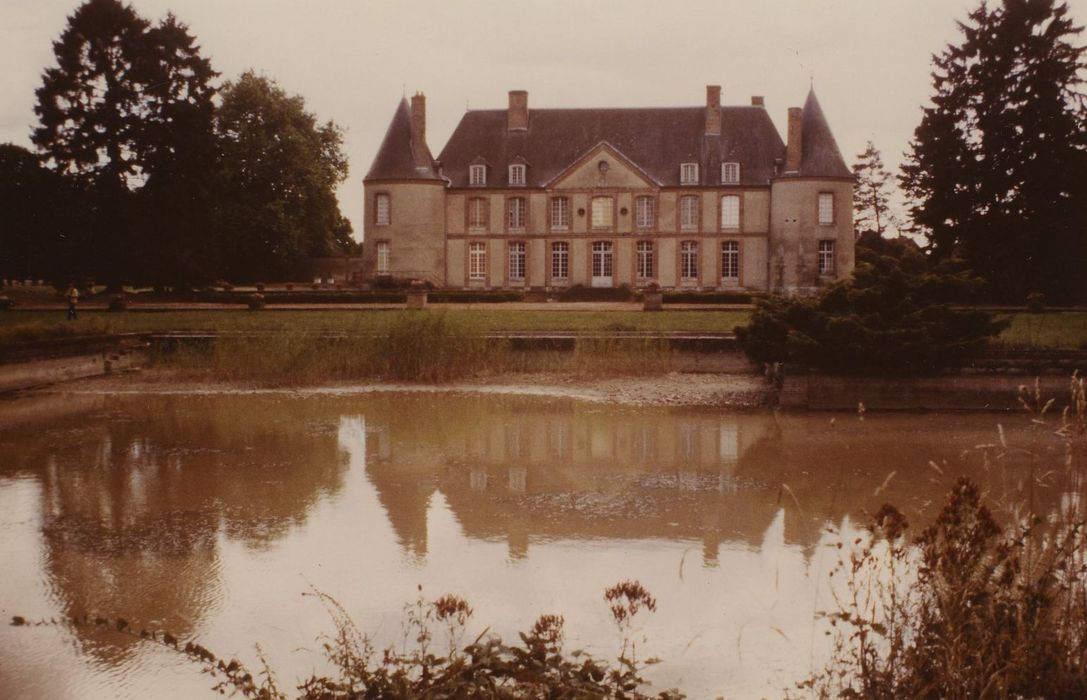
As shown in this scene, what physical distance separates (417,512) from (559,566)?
1537 millimetres

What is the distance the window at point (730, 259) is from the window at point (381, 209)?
13342mm

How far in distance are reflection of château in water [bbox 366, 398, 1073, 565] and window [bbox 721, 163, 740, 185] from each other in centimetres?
3137

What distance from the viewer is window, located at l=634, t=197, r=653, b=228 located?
42031 mm

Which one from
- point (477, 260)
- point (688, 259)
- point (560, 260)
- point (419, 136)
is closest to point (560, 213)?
point (560, 260)

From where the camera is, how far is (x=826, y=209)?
40.3 metres

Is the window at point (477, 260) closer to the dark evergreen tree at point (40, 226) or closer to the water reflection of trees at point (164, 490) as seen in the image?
the dark evergreen tree at point (40, 226)

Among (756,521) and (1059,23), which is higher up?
(1059,23)

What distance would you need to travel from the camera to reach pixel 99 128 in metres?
33.1

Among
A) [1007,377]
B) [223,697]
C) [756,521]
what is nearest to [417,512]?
[756,521]

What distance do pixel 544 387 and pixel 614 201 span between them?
2926cm

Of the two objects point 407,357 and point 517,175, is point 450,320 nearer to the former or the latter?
point 407,357

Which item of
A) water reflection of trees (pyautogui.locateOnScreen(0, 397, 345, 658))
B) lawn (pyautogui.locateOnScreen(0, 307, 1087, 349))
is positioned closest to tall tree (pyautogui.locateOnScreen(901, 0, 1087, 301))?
lawn (pyautogui.locateOnScreen(0, 307, 1087, 349))

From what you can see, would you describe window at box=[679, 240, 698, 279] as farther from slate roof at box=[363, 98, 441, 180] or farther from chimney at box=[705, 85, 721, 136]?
slate roof at box=[363, 98, 441, 180]

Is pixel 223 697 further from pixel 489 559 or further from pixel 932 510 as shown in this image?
pixel 932 510
